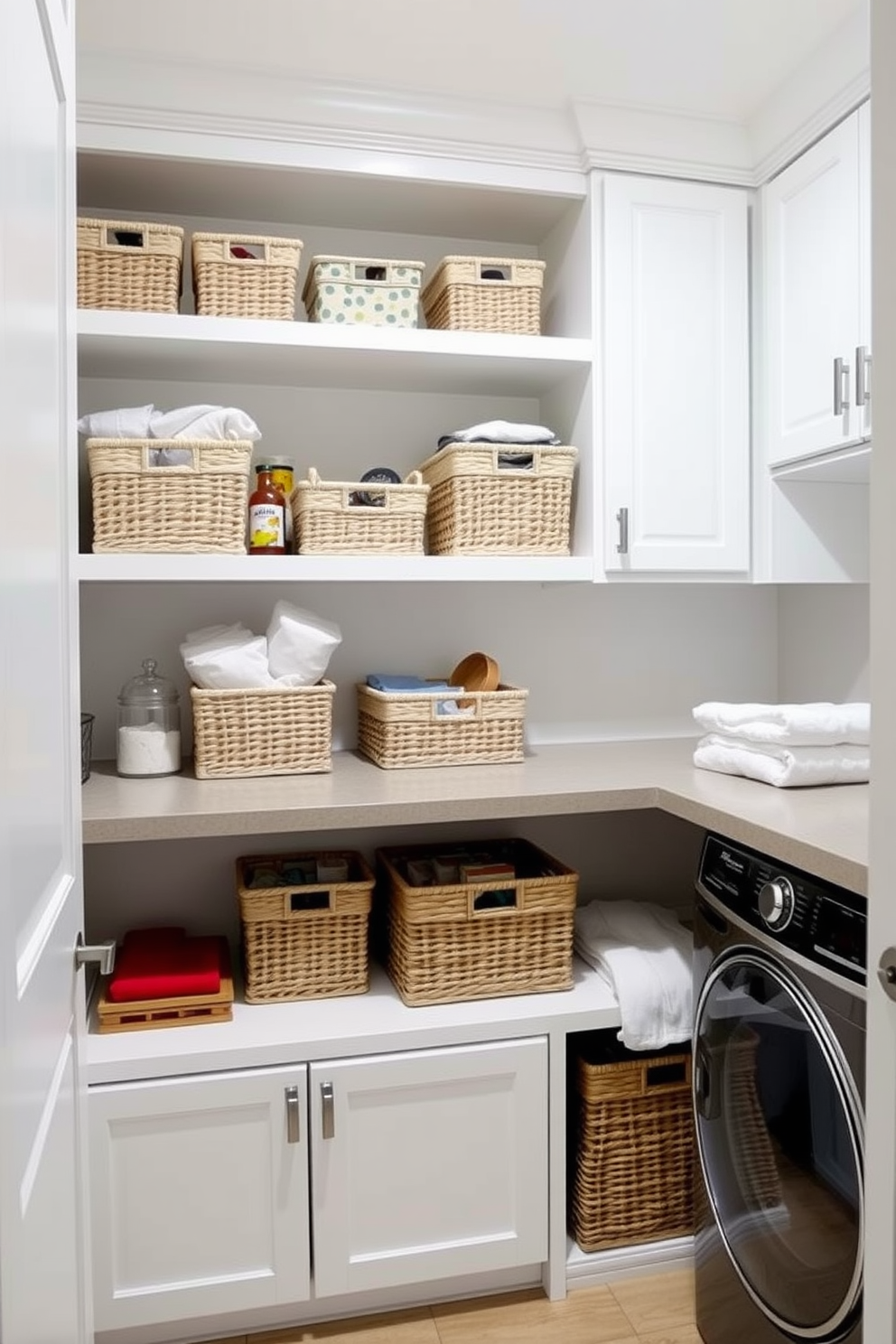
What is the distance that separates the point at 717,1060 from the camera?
165 cm

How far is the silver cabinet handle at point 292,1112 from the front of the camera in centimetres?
169

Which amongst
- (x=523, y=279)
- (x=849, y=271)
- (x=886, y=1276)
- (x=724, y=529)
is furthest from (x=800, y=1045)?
(x=523, y=279)

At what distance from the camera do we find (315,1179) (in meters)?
1.71

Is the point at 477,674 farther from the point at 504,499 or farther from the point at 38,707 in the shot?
the point at 38,707

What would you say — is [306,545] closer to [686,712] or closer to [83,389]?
[83,389]

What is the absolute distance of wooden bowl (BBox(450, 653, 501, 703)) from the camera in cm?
218

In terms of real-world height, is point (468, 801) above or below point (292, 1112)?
above

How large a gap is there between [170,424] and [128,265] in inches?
12.0

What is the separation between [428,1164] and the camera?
1766mm

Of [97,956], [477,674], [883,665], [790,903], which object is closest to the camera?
[883,665]

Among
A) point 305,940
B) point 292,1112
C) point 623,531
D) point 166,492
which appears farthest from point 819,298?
point 292,1112

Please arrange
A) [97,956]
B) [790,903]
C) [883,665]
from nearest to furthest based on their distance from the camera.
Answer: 1. [883,665]
2. [97,956]
3. [790,903]

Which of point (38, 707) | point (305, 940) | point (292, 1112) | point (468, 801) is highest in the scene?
point (38, 707)

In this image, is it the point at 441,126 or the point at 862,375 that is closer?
the point at 862,375
